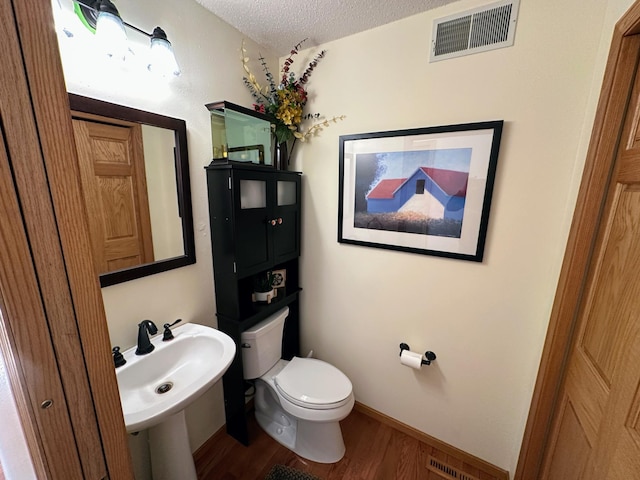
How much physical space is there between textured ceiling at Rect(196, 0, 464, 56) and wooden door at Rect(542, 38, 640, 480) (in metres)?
1.02

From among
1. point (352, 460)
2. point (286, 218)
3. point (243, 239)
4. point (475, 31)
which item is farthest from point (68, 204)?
point (352, 460)

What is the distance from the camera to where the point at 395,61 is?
1392 millimetres

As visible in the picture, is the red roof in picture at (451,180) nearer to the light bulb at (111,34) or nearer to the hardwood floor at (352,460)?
the light bulb at (111,34)

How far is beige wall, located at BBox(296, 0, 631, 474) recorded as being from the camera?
3.60 feet

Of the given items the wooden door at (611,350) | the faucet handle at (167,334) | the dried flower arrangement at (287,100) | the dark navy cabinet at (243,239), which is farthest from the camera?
the dried flower arrangement at (287,100)

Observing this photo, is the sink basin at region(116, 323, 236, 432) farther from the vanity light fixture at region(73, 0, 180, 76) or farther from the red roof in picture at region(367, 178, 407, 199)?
the vanity light fixture at region(73, 0, 180, 76)

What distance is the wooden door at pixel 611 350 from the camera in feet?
2.28

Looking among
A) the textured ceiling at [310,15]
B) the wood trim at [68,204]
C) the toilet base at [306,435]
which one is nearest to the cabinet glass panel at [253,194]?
the textured ceiling at [310,15]

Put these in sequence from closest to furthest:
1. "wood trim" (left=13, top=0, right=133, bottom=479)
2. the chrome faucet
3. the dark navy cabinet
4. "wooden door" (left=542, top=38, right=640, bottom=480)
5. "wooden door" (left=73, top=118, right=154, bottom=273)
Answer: "wood trim" (left=13, top=0, right=133, bottom=479) < "wooden door" (left=542, top=38, right=640, bottom=480) < "wooden door" (left=73, top=118, right=154, bottom=273) < the chrome faucet < the dark navy cabinet

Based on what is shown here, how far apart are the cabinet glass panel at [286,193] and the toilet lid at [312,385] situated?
1054mm

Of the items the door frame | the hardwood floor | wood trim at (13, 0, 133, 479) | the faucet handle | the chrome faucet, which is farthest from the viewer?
the hardwood floor

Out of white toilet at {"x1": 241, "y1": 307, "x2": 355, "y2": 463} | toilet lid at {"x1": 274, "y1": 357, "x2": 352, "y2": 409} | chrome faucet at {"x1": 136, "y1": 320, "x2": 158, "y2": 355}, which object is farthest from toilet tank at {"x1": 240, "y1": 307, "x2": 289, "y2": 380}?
chrome faucet at {"x1": 136, "y1": 320, "x2": 158, "y2": 355}

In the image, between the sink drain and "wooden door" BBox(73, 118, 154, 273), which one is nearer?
"wooden door" BBox(73, 118, 154, 273)

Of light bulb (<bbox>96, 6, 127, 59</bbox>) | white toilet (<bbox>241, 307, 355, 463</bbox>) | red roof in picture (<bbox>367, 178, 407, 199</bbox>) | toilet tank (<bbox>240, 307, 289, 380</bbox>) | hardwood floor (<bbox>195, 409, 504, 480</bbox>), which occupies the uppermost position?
light bulb (<bbox>96, 6, 127, 59</bbox>)
